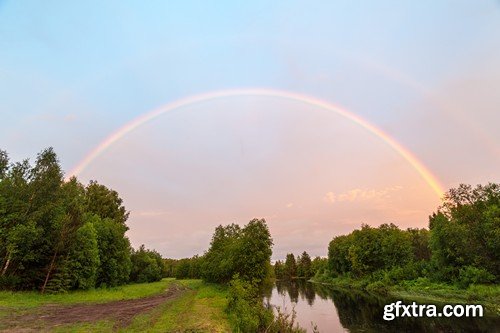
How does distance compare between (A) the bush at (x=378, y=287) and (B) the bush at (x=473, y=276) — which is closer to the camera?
(B) the bush at (x=473, y=276)

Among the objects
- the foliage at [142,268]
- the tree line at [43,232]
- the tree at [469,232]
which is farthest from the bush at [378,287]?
the foliage at [142,268]

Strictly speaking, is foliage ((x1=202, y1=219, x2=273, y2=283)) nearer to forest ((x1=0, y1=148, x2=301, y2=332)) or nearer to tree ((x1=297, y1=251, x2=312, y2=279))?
forest ((x1=0, y1=148, x2=301, y2=332))

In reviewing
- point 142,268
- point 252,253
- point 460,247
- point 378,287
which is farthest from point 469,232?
point 142,268

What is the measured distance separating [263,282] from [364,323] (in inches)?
734

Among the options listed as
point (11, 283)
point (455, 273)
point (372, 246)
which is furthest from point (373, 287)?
point (11, 283)

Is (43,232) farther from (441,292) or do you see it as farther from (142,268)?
(142,268)

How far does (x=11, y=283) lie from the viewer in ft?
117

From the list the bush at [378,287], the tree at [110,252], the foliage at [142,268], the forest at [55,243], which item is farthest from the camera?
the foliage at [142,268]

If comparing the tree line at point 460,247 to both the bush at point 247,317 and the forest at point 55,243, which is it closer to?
the forest at point 55,243
